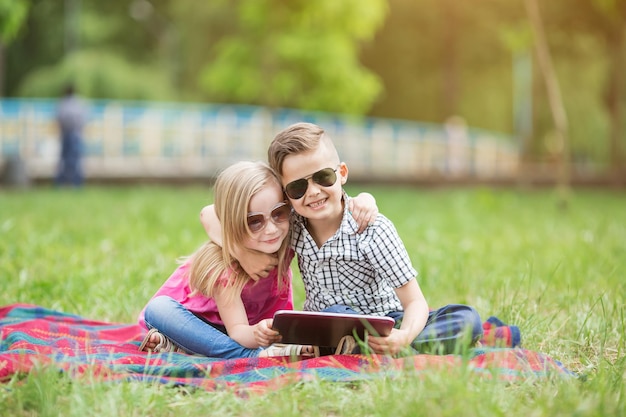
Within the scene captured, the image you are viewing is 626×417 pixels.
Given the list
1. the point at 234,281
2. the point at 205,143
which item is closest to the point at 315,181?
the point at 234,281

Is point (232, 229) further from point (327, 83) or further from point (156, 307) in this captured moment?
point (327, 83)

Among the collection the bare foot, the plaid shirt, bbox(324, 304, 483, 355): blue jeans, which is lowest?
the bare foot

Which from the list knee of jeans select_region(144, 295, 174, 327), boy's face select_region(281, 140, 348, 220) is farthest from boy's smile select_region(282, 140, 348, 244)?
knee of jeans select_region(144, 295, 174, 327)

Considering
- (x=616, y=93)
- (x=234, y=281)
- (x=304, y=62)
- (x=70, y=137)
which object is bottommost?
(x=234, y=281)

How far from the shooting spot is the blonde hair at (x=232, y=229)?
356 centimetres

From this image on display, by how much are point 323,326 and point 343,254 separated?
40 centimetres

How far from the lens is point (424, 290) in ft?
Result: 16.4

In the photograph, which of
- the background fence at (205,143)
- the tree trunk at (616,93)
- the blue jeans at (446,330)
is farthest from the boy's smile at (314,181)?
the tree trunk at (616,93)

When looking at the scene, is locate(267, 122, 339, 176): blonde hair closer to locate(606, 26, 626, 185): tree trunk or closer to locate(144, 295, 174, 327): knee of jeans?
locate(144, 295, 174, 327): knee of jeans

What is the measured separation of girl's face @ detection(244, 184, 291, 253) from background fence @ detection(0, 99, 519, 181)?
16274 mm

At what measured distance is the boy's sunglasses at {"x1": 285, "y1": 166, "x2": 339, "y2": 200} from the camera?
11.4ft

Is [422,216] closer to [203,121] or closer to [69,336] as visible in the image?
[69,336]

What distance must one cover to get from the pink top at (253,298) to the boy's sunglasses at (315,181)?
1.18 feet

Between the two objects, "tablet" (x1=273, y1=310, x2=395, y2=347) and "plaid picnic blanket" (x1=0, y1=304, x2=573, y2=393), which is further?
"tablet" (x1=273, y1=310, x2=395, y2=347)
